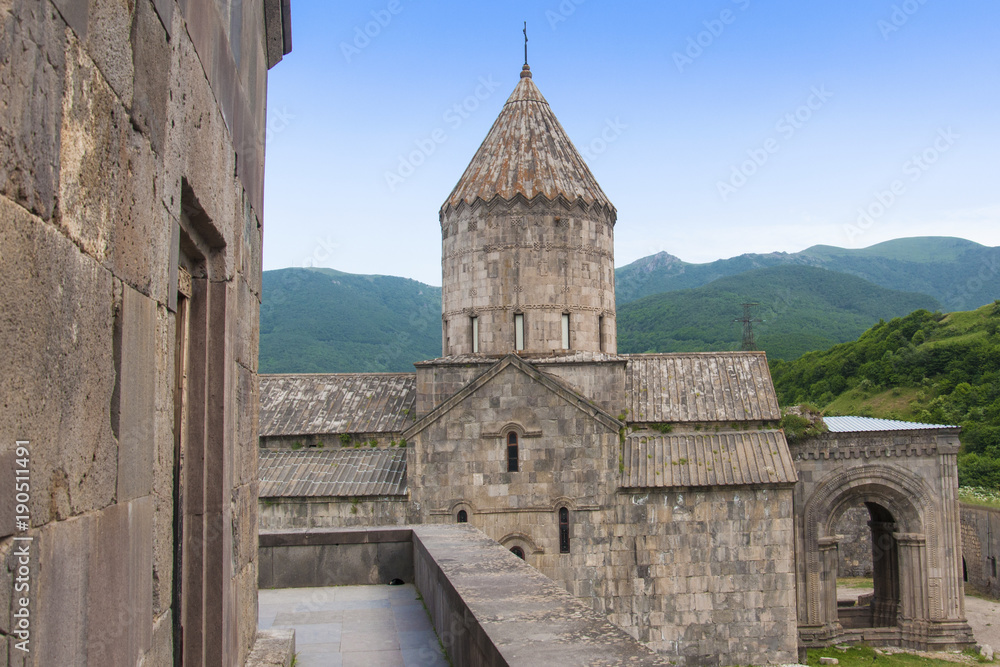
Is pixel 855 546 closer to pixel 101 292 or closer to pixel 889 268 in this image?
pixel 101 292

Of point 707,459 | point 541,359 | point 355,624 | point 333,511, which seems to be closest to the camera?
point 355,624

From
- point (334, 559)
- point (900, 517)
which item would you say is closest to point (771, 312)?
point (900, 517)

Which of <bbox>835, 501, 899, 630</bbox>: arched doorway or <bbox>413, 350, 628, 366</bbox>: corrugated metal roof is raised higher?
<bbox>413, 350, 628, 366</bbox>: corrugated metal roof

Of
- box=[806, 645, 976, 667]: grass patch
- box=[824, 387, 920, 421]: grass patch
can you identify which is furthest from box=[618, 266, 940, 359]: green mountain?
box=[806, 645, 976, 667]: grass patch

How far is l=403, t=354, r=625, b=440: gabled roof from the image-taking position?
1298cm

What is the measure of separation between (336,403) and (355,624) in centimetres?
985

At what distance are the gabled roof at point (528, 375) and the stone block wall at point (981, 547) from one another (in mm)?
11586

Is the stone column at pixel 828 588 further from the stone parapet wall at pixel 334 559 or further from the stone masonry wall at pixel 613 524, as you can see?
the stone parapet wall at pixel 334 559

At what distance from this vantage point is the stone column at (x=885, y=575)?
15425 mm

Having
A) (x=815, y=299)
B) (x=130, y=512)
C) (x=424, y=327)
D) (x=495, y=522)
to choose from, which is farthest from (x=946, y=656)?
(x=424, y=327)

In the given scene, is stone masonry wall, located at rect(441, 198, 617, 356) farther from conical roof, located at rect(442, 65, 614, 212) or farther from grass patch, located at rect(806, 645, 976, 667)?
grass patch, located at rect(806, 645, 976, 667)

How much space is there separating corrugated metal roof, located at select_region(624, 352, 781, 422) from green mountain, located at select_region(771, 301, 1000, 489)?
14.0 metres

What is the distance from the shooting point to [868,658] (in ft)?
44.5

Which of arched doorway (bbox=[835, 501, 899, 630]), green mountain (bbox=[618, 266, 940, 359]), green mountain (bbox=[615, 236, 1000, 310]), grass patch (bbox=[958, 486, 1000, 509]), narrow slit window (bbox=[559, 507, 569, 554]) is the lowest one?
arched doorway (bbox=[835, 501, 899, 630])
